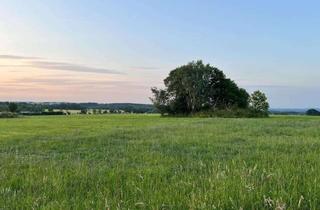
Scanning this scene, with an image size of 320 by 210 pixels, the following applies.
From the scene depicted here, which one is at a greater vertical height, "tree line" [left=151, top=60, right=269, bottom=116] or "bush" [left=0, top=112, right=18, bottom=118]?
"tree line" [left=151, top=60, right=269, bottom=116]

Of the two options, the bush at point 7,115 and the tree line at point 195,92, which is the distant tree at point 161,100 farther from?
the bush at point 7,115

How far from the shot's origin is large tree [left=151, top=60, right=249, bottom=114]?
3435 inches

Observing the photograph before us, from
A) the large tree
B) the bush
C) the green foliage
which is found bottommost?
the bush

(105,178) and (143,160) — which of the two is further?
(143,160)

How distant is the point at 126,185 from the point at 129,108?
97.7m

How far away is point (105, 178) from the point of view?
305 inches

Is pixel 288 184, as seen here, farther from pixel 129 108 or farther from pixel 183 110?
pixel 129 108

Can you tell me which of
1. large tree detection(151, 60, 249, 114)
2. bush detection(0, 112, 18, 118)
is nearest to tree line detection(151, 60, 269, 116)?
large tree detection(151, 60, 249, 114)

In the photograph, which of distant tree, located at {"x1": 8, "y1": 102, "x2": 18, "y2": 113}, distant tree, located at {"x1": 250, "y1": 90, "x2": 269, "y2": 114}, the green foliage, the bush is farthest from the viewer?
distant tree, located at {"x1": 250, "y1": 90, "x2": 269, "y2": 114}

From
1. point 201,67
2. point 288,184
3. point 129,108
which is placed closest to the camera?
point 288,184

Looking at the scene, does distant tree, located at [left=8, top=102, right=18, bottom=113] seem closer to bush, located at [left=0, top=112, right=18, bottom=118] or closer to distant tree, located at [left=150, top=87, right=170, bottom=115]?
bush, located at [left=0, top=112, right=18, bottom=118]

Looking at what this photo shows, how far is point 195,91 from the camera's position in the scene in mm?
87375

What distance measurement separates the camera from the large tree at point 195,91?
8725cm

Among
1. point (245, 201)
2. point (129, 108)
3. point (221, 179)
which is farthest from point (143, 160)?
point (129, 108)
